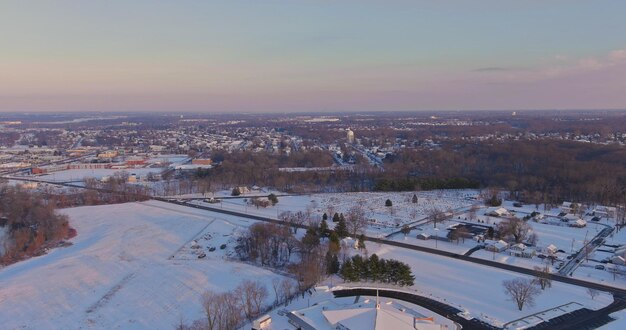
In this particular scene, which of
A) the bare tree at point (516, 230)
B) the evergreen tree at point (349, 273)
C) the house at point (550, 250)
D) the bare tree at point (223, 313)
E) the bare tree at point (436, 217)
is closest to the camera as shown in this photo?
the bare tree at point (223, 313)

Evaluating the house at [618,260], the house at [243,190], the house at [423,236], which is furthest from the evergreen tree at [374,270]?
the house at [243,190]

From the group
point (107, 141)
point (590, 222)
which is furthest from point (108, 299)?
point (107, 141)

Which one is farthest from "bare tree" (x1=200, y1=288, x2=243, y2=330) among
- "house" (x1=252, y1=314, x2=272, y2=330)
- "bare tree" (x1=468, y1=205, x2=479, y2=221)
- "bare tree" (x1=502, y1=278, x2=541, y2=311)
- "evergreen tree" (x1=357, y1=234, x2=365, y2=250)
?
"bare tree" (x1=468, y1=205, x2=479, y2=221)

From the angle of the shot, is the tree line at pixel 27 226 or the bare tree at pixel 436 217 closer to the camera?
the tree line at pixel 27 226

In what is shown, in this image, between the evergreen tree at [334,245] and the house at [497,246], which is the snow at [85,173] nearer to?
the evergreen tree at [334,245]

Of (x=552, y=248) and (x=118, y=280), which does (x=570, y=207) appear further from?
(x=118, y=280)

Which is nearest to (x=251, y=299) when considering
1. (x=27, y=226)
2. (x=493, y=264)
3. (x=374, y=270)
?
(x=374, y=270)
